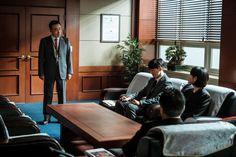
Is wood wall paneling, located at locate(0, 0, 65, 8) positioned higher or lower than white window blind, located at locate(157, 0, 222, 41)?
higher

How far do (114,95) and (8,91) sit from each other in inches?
93.8

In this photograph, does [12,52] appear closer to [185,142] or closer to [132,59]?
[132,59]

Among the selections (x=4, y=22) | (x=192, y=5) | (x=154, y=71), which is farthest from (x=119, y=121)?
(x=4, y=22)

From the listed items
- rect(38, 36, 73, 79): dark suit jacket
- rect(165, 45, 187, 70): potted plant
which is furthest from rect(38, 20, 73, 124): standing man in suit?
rect(165, 45, 187, 70): potted plant

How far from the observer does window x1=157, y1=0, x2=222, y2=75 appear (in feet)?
20.9

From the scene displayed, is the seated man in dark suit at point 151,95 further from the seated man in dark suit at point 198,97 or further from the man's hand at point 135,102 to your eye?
the seated man in dark suit at point 198,97

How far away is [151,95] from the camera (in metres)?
5.29

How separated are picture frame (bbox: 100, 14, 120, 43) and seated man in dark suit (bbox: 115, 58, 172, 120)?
9.65 ft

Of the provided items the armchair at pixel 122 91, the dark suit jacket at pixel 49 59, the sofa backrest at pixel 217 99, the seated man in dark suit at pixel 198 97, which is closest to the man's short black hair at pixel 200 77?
the seated man in dark suit at pixel 198 97

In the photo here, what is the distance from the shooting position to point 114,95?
618 centimetres

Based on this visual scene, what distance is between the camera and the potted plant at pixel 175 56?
23.0 ft

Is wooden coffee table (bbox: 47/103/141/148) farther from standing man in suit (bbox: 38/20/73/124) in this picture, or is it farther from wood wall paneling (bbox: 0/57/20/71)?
wood wall paneling (bbox: 0/57/20/71)

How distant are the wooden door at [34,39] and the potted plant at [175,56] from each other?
7.61 ft

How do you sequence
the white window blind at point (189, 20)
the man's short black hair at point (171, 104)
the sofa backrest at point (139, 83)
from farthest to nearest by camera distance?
1. the white window blind at point (189, 20)
2. the sofa backrest at point (139, 83)
3. the man's short black hair at point (171, 104)
